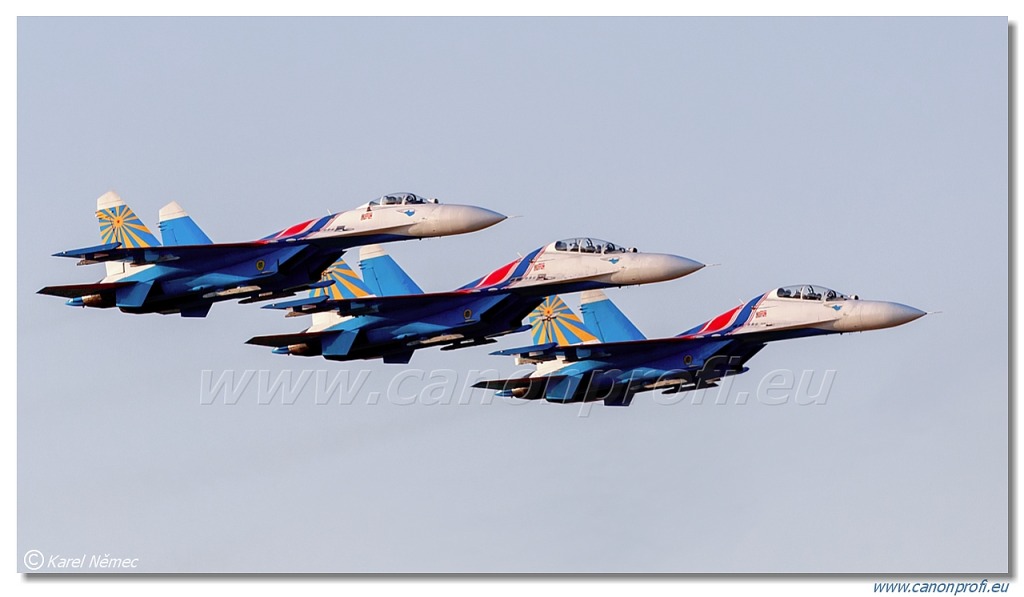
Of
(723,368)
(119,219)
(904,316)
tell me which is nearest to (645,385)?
(723,368)

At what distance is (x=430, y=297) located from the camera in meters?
99.1

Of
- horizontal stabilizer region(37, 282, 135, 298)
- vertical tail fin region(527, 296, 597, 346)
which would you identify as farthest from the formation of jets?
vertical tail fin region(527, 296, 597, 346)

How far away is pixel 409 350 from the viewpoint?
100312mm

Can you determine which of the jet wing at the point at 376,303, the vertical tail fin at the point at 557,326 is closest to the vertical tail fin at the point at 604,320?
the vertical tail fin at the point at 557,326

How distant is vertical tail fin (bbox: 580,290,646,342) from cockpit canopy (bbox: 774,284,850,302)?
7154 mm

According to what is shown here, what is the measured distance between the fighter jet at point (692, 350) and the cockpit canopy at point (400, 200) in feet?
18.8

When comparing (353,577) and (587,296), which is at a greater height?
(587,296)

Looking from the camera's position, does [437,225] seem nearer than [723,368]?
Yes

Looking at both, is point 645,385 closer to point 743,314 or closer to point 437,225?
point 743,314

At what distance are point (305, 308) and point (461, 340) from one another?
509 cm

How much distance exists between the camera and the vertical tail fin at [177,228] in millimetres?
100188

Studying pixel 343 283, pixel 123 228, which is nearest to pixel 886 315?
pixel 343 283

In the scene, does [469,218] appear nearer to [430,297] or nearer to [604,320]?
[430,297]

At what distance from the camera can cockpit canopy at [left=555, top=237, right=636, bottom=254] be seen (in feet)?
323
